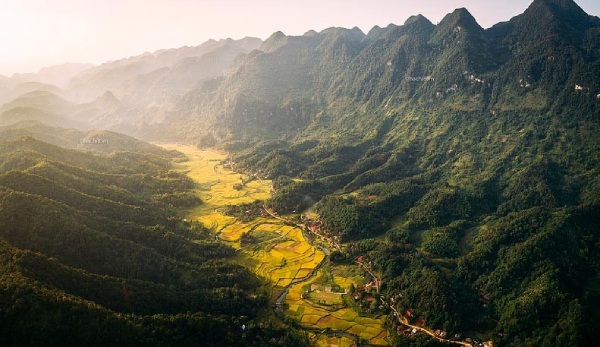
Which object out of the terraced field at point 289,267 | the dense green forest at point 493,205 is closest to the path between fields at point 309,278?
the terraced field at point 289,267

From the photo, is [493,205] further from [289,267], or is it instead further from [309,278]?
[289,267]

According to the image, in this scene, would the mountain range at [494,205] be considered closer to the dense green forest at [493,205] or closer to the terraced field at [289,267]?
the dense green forest at [493,205]

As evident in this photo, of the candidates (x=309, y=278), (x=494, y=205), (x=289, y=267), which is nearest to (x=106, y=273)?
(x=289, y=267)

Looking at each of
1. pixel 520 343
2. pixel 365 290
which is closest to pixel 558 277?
pixel 520 343

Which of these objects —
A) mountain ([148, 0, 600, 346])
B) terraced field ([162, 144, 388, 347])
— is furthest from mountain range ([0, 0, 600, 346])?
terraced field ([162, 144, 388, 347])

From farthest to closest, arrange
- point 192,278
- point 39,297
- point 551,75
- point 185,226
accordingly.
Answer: point 551,75 < point 185,226 < point 192,278 < point 39,297

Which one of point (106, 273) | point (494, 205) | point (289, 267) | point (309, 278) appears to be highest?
point (106, 273)

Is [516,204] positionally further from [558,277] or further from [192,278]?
[192,278]

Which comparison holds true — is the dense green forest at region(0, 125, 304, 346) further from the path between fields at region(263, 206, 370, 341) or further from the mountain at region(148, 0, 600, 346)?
the mountain at region(148, 0, 600, 346)
